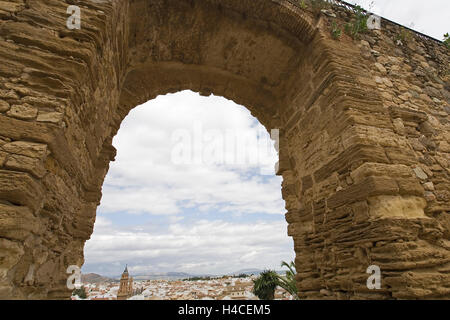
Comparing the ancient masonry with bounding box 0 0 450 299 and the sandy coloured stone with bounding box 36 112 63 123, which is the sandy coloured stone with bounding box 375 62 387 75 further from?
the sandy coloured stone with bounding box 36 112 63 123

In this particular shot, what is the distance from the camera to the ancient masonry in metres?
1.86

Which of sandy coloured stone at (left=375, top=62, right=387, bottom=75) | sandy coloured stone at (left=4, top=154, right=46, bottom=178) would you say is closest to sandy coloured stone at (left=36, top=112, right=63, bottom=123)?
sandy coloured stone at (left=4, top=154, right=46, bottom=178)

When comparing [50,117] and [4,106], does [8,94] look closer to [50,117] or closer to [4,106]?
[4,106]

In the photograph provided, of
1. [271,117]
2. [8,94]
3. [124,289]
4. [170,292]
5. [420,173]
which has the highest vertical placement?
[271,117]

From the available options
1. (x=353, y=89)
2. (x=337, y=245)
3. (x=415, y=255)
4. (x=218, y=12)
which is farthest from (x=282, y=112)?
(x=415, y=255)

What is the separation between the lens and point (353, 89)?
3.22 m

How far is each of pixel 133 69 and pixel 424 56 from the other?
5633 mm

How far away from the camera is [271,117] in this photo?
514cm

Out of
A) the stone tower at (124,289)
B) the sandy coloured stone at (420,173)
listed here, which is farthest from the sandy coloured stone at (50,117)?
the stone tower at (124,289)

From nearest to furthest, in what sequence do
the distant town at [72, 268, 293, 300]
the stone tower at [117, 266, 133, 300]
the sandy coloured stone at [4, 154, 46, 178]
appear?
1. the sandy coloured stone at [4, 154, 46, 178]
2. the distant town at [72, 268, 293, 300]
3. the stone tower at [117, 266, 133, 300]

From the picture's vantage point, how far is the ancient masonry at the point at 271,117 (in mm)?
1857

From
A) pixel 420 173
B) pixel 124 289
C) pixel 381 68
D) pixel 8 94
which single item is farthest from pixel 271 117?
pixel 124 289

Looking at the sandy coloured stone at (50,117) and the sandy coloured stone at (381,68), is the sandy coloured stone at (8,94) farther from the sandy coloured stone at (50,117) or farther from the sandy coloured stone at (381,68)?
the sandy coloured stone at (381,68)
